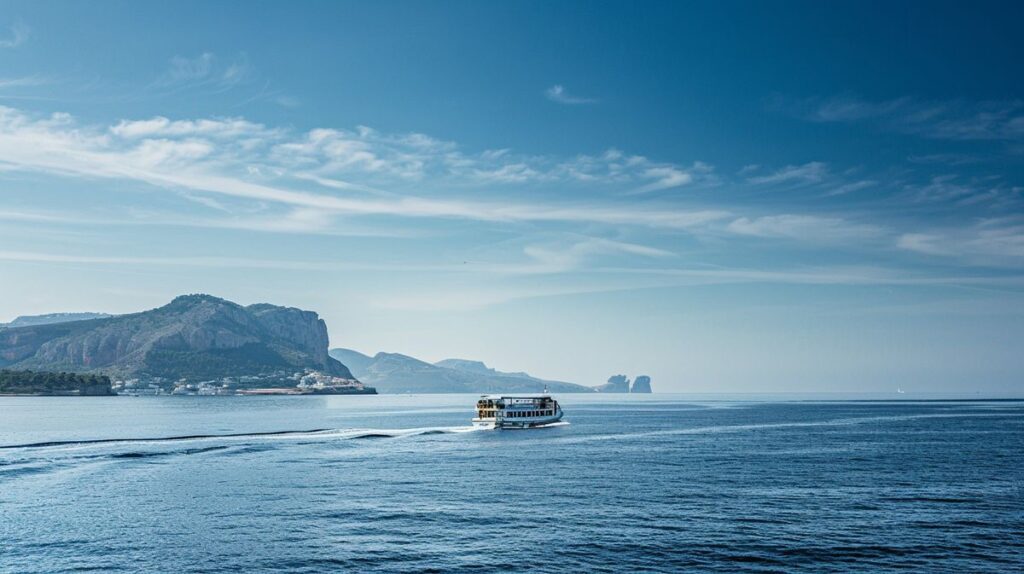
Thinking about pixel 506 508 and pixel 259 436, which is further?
pixel 259 436

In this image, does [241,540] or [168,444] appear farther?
[168,444]

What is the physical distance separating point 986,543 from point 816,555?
16.7 m

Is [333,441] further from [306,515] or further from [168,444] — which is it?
[306,515]

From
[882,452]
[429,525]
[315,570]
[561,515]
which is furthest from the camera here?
[882,452]

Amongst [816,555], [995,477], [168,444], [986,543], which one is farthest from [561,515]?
[168,444]

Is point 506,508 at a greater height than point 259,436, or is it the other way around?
point 506,508

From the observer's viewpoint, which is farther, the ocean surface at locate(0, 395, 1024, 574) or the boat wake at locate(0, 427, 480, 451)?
the boat wake at locate(0, 427, 480, 451)

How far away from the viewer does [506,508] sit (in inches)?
3009

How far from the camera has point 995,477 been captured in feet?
324

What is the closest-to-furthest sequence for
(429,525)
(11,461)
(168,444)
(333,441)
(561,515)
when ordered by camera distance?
(429,525), (561,515), (11,461), (168,444), (333,441)

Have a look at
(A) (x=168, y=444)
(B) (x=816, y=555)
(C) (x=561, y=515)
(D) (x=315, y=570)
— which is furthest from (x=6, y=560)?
(A) (x=168, y=444)

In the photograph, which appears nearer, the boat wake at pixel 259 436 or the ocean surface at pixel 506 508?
the ocean surface at pixel 506 508

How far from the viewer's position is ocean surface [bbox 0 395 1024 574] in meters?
56.8

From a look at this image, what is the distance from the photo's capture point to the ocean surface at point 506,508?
56.8 meters
